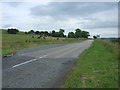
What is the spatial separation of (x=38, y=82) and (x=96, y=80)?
2371mm

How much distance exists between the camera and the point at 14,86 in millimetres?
6715

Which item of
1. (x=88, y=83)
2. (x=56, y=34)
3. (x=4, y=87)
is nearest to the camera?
(x=4, y=87)

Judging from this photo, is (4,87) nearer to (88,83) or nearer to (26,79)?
(26,79)

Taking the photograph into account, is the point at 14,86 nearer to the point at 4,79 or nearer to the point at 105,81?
the point at 4,79

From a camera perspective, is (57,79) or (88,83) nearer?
(88,83)

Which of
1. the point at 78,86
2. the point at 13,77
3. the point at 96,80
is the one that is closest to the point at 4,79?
the point at 13,77

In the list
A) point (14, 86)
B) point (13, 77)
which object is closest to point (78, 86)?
point (14, 86)

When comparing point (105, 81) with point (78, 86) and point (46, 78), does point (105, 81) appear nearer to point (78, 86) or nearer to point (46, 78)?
point (78, 86)

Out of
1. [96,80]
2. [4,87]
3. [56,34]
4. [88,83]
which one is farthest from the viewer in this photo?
[56,34]

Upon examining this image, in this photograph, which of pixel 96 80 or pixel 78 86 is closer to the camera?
pixel 78 86

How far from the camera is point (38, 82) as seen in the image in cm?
737

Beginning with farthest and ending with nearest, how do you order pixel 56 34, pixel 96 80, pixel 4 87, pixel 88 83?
1. pixel 56 34
2. pixel 96 80
3. pixel 88 83
4. pixel 4 87

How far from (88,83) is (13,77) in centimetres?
328

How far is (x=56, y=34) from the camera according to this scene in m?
147
